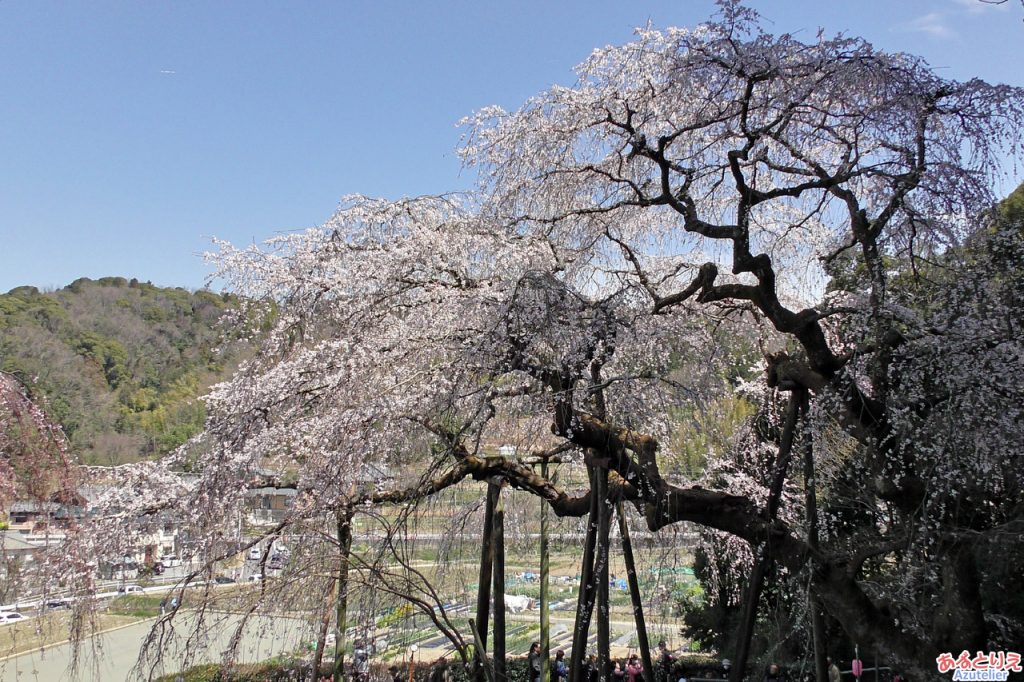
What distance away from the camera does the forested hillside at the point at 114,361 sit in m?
19.1

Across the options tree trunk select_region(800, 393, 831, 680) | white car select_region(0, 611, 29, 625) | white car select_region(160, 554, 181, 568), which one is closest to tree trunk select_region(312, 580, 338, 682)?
white car select_region(160, 554, 181, 568)

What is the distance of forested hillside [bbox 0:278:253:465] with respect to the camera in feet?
62.5

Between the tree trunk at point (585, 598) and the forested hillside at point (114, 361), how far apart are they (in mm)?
9908

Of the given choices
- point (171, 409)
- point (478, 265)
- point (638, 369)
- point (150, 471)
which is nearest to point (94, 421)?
point (171, 409)

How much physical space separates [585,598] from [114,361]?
90.7 feet

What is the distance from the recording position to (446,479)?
199 inches

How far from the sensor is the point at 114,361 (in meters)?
27.4

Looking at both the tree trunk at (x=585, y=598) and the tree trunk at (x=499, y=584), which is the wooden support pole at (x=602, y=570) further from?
the tree trunk at (x=499, y=584)

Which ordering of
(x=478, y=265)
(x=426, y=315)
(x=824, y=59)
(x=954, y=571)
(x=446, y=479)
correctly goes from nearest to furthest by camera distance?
(x=954, y=571) < (x=824, y=59) < (x=446, y=479) < (x=426, y=315) < (x=478, y=265)

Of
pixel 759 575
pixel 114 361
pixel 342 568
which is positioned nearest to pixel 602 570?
pixel 759 575

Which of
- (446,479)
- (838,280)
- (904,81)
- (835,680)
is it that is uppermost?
(904,81)

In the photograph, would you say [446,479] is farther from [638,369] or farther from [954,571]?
[954,571]

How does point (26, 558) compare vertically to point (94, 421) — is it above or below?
below

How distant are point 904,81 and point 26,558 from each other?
23.2 feet
